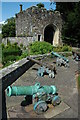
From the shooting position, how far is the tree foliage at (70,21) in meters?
16.4

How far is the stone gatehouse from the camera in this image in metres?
17.5

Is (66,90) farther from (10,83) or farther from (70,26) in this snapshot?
(70,26)

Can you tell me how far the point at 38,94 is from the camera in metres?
3.63

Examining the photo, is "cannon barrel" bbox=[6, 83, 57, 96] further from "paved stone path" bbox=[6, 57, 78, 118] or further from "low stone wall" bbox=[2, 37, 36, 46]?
"low stone wall" bbox=[2, 37, 36, 46]

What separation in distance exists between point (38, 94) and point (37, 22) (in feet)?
48.9

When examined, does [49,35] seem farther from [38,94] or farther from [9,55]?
[38,94]

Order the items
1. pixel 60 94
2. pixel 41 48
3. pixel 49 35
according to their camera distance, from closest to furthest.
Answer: pixel 60 94 → pixel 41 48 → pixel 49 35

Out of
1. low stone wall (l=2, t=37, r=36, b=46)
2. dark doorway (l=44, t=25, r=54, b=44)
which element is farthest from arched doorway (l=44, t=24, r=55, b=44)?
low stone wall (l=2, t=37, r=36, b=46)

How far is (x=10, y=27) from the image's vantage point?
29.0 m

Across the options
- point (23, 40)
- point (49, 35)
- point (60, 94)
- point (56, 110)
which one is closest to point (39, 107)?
point (56, 110)

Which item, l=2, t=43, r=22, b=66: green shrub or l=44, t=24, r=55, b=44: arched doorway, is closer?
l=2, t=43, r=22, b=66: green shrub

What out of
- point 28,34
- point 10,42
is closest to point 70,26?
point 28,34

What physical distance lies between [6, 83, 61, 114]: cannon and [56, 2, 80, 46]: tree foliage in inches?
541

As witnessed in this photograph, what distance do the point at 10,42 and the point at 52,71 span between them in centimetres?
1110
